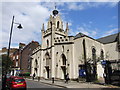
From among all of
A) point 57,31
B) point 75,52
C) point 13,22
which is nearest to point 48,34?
point 57,31

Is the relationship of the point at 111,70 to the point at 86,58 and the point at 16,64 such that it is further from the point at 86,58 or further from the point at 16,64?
the point at 16,64

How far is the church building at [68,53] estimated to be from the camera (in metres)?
22.2

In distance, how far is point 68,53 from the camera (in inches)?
931

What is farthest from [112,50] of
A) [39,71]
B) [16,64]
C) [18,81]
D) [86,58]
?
[16,64]

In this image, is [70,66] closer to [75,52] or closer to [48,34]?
[75,52]

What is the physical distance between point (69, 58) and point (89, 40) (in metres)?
5.90

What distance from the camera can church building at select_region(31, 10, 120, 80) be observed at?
2216 cm

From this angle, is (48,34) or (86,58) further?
(48,34)

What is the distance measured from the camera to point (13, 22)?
1275 cm

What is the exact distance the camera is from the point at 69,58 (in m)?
23.3

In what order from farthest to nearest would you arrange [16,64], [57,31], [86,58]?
[16,64], [57,31], [86,58]

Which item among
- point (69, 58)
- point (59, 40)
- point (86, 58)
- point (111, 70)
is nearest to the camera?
point (111, 70)

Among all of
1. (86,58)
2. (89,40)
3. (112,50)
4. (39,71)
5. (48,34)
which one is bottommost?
(39,71)

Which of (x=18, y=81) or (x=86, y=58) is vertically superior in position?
(x=86, y=58)
